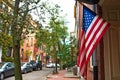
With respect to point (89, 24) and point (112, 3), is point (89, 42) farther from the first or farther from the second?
point (112, 3)

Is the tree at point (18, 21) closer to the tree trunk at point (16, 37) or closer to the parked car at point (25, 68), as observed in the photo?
the tree trunk at point (16, 37)

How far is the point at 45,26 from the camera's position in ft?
46.5

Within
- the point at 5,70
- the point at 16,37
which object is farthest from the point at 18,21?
the point at 5,70

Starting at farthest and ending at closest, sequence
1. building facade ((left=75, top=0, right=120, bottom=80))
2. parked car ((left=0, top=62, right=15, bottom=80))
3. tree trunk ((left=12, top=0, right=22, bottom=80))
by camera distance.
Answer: parked car ((left=0, top=62, right=15, bottom=80)) → tree trunk ((left=12, top=0, right=22, bottom=80)) → building facade ((left=75, top=0, right=120, bottom=80))

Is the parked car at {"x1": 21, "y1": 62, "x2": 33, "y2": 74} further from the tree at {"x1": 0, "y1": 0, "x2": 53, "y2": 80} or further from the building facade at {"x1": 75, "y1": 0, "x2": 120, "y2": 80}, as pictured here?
the building facade at {"x1": 75, "y1": 0, "x2": 120, "y2": 80}

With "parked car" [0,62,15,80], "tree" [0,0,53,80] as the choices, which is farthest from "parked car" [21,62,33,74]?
"tree" [0,0,53,80]

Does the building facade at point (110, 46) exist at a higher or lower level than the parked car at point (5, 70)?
higher

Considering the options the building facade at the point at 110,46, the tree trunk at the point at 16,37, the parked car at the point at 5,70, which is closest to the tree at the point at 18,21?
the tree trunk at the point at 16,37

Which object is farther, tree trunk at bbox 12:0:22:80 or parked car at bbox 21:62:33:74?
parked car at bbox 21:62:33:74

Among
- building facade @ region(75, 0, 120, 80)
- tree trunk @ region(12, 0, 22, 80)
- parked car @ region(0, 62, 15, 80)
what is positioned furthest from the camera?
parked car @ region(0, 62, 15, 80)

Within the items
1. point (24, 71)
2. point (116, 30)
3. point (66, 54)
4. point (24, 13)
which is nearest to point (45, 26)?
point (24, 13)

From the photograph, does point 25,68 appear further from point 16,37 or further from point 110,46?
point 110,46

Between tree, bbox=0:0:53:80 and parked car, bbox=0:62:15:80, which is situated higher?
tree, bbox=0:0:53:80

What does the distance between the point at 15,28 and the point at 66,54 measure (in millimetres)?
34046
